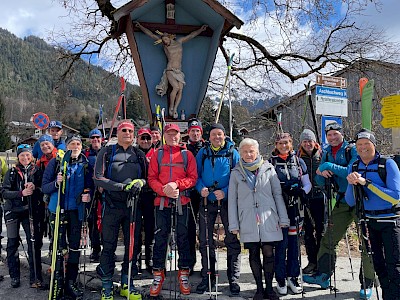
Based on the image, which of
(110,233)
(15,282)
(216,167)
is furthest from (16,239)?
(216,167)

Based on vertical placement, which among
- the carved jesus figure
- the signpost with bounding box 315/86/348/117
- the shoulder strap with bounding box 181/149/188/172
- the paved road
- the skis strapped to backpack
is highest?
the carved jesus figure

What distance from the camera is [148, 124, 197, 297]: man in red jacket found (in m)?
4.51

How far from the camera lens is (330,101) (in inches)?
251

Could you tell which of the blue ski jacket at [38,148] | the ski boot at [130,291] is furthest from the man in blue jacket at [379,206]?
the blue ski jacket at [38,148]

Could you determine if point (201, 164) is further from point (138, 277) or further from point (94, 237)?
point (94, 237)

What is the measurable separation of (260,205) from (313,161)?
1.43 metres

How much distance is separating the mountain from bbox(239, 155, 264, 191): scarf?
920 centimetres

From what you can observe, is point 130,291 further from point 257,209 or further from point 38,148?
point 38,148

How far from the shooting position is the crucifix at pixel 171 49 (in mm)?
7789

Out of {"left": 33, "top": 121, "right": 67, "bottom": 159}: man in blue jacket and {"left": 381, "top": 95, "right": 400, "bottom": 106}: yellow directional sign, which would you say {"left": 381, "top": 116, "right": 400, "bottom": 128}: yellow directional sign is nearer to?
{"left": 381, "top": 95, "right": 400, "bottom": 106}: yellow directional sign

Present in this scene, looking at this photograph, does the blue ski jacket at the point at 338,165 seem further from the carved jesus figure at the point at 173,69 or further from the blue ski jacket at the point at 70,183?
the carved jesus figure at the point at 173,69

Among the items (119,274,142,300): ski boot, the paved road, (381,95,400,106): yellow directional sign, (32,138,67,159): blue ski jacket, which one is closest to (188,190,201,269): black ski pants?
the paved road

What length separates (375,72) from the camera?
9867 millimetres

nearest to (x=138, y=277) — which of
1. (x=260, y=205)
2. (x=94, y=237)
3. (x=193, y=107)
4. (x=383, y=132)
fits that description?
(x=94, y=237)
